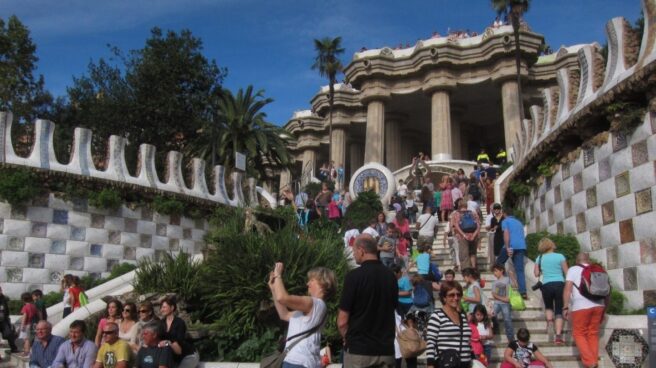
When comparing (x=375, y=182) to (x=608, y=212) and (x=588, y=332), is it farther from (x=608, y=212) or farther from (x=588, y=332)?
(x=588, y=332)

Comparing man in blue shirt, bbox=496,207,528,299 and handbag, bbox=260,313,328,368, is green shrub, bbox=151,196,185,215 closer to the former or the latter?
man in blue shirt, bbox=496,207,528,299

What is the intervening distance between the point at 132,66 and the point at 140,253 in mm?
18366

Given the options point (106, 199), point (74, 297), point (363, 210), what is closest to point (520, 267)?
point (74, 297)

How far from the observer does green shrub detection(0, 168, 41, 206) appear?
15.9 m

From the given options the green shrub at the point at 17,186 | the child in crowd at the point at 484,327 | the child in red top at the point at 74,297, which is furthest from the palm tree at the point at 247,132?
the child in crowd at the point at 484,327

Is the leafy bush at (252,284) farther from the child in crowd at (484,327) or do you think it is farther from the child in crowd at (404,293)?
the child in crowd at (484,327)

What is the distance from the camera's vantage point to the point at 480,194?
1994cm

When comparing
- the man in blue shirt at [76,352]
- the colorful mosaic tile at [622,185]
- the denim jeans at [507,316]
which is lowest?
the man in blue shirt at [76,352]

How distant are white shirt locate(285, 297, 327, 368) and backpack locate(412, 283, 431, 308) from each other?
434cm

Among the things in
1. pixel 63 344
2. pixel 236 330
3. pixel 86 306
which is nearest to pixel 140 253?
pixel 86 306

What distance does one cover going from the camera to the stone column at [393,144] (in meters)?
42.8

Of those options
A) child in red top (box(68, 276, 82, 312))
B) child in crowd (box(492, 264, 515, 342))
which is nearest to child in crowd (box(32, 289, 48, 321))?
child in red top (box(68, 276, 82, 312))

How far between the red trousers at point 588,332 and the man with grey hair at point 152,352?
16.2ft

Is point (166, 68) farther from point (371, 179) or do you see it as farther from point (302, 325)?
point (302, 325)
